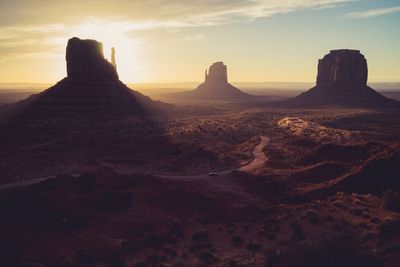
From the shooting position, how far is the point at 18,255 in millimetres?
23984

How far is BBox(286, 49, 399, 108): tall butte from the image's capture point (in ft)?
456

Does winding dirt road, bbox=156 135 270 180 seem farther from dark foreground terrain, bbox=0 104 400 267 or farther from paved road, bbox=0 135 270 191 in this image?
dark foreground terrain, bbox=0 104 400 267

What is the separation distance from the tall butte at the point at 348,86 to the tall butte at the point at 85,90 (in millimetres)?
79929

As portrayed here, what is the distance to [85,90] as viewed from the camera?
87375mm

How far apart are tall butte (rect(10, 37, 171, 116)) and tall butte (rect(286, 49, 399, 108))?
79929mm

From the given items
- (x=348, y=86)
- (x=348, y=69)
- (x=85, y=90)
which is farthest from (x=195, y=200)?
(x=348, y=86)

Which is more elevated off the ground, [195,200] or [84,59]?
[84,59]

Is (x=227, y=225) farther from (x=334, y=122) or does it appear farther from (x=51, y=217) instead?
(x=334, y=122)

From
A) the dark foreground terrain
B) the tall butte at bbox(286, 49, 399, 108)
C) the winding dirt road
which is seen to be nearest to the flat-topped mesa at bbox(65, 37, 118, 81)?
the dark foreground terrain

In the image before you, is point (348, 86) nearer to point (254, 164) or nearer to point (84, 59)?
point (84, 59)

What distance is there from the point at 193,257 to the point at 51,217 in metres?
12.9

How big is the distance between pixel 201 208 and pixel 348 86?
129914 mm

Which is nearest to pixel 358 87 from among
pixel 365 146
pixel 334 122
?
pixel 334 122

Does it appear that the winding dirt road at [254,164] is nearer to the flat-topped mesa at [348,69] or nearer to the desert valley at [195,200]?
the desert valley at [195,200]
